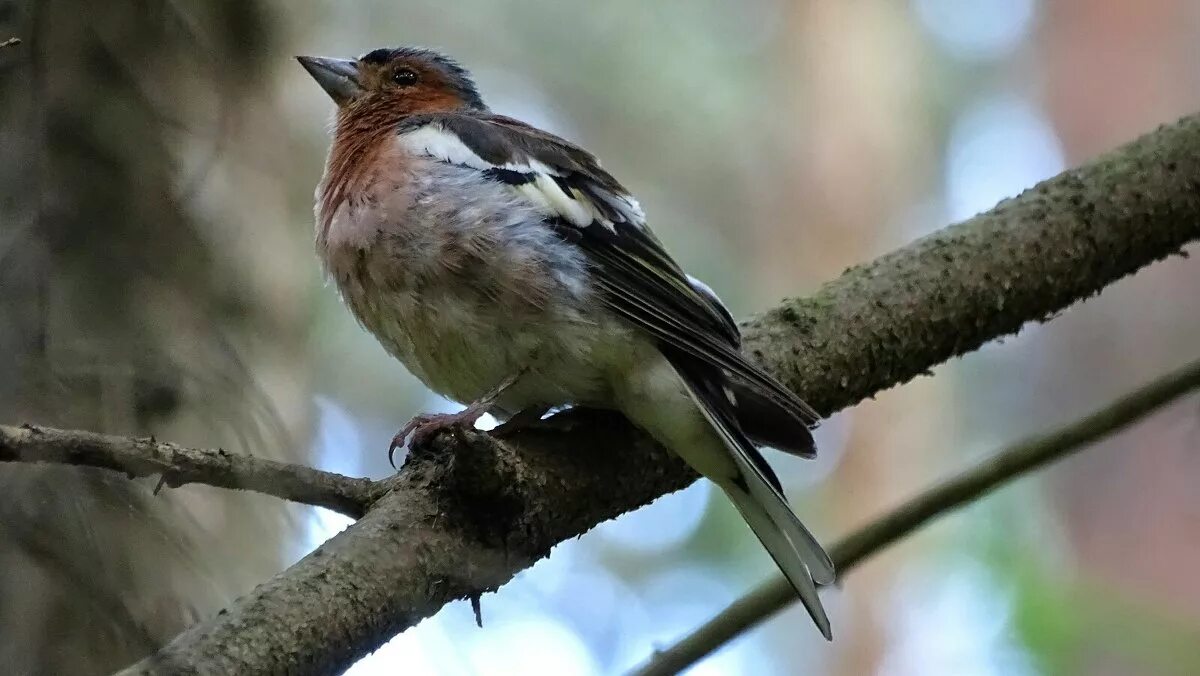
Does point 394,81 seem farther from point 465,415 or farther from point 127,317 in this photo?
point 127,317

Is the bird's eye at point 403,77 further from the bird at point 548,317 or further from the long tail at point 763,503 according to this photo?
the long tail at point 763,503

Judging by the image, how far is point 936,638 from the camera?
5.75 meters

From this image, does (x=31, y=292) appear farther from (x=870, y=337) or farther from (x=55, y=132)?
(x=870, y=337)

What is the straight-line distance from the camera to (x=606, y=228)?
2.63 meters

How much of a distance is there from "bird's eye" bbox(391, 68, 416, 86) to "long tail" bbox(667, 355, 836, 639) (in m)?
1.37

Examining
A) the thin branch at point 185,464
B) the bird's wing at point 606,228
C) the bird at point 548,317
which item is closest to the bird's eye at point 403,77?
the bird's wing at point 606,228

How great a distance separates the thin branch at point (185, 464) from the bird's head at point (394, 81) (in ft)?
5.16

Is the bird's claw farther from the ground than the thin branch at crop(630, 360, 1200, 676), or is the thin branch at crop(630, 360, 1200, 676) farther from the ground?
the bird's claw

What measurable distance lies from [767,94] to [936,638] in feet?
12.4

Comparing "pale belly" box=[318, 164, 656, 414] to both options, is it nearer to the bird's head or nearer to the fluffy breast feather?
the fluffy breast feather

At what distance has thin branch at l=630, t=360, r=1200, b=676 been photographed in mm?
2162

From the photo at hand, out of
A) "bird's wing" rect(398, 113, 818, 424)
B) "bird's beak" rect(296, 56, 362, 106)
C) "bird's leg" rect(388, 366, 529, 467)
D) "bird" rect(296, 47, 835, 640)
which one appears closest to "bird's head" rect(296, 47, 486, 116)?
"bird's beak" rect(296, 56, 362, 106)

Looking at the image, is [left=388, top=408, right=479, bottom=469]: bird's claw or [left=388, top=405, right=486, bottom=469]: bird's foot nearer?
[left=388, top=408, right=479, bottom=469]: bird's claw

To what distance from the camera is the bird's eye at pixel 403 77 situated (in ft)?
11.0
